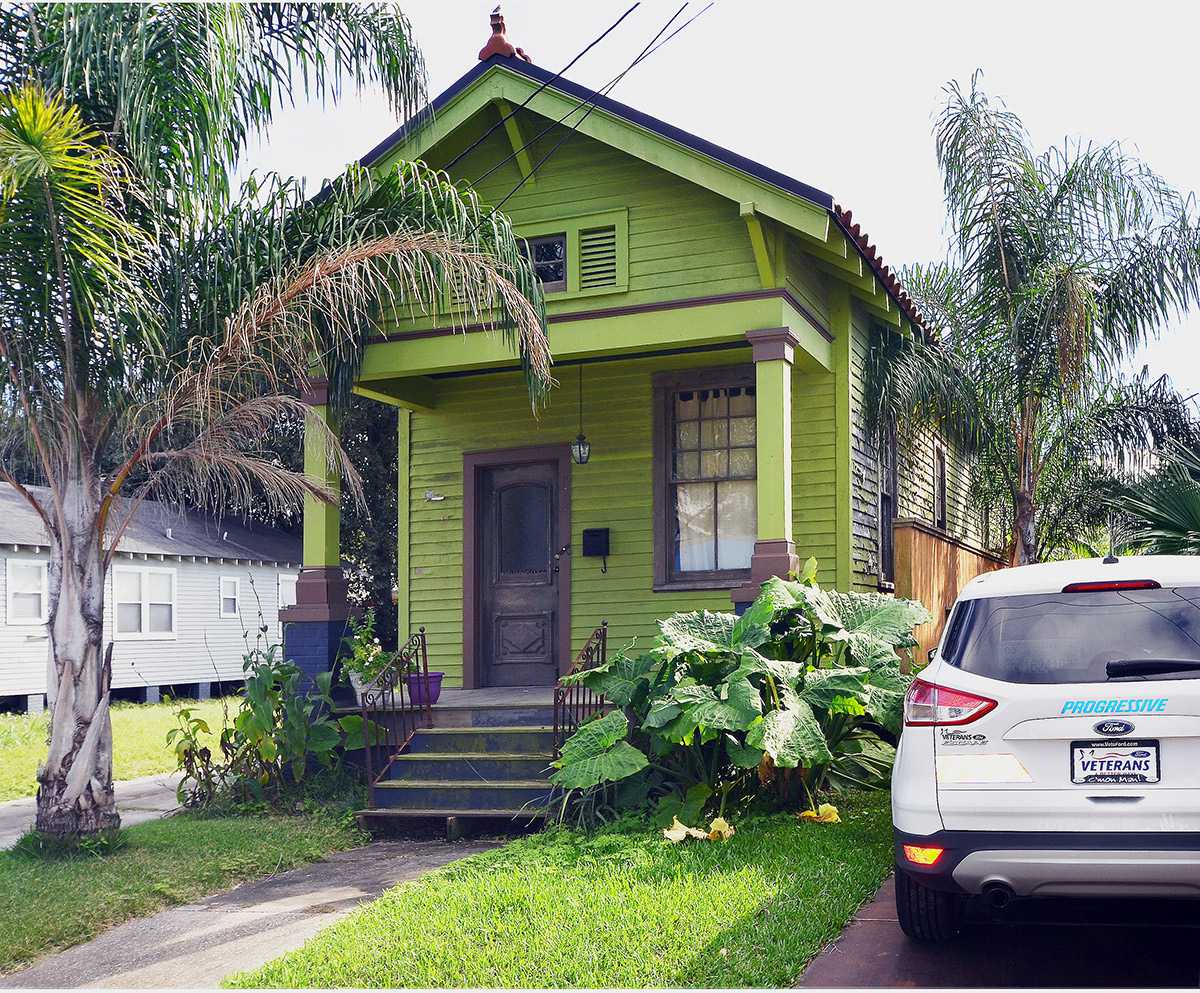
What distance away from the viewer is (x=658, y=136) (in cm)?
1012

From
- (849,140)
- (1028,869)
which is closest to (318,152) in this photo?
(849,140)

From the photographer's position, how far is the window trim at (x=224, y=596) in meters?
27.3

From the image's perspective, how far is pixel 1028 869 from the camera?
4488 millimetres

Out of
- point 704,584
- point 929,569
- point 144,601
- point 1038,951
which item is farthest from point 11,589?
point 1038,951

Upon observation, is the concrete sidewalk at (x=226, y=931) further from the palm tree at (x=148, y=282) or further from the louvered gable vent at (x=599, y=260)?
the louvered gable vent at (x=599, y=260)

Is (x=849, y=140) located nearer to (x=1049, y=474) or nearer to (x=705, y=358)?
(x=705, y=358)

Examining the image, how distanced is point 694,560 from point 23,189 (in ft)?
21.7

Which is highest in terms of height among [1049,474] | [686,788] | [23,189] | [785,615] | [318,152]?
[318,152]

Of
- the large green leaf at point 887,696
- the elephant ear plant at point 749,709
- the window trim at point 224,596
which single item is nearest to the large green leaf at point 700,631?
the elephant ear plant at point 749,709

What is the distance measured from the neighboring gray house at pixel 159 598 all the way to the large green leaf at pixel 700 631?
47.4 feet

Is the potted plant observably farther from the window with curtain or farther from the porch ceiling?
the window with curtain

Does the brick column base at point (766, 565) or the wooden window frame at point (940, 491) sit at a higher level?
the wooden window frame at point (940, 491)

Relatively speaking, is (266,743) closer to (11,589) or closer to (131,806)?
(131,806)

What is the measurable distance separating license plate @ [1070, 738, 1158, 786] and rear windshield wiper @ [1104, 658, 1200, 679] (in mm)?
267
